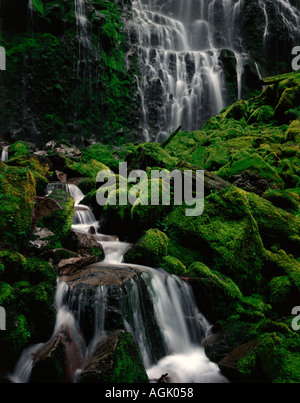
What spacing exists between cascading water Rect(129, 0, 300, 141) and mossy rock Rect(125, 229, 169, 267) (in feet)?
61.0

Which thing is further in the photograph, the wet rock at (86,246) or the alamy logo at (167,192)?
the alamy logo at (167,192)

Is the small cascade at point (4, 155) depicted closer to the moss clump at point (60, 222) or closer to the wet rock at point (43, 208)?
the wet rock at point (43, 208)

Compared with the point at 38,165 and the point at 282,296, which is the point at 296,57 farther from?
the point at 282,296

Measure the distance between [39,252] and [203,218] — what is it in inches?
135

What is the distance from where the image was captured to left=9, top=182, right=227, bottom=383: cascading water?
3779mm

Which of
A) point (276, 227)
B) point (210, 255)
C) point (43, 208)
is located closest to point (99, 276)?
point (43, 208)

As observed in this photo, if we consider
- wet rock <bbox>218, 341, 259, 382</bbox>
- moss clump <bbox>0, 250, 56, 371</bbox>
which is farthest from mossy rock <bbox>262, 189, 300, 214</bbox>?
moss clump <bbox>0, 250, 56, 371</bbox>

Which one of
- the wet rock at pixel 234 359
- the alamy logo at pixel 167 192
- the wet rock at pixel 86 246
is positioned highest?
the alamy logo at pixel 167 192

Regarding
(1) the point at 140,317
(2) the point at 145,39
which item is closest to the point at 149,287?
(1) the point at 140,317

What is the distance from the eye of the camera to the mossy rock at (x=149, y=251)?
A: 5535 mm

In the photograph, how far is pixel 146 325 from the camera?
438 cm

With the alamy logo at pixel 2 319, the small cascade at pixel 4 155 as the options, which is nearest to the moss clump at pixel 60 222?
the alamy logo at pixel 2 319

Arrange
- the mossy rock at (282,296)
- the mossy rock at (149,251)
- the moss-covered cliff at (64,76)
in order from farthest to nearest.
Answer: the moss-covered cliff at (64,76), the mossy rock at (149,251), the mossy rock at (282,296)

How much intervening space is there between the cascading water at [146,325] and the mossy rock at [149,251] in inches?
13.8
